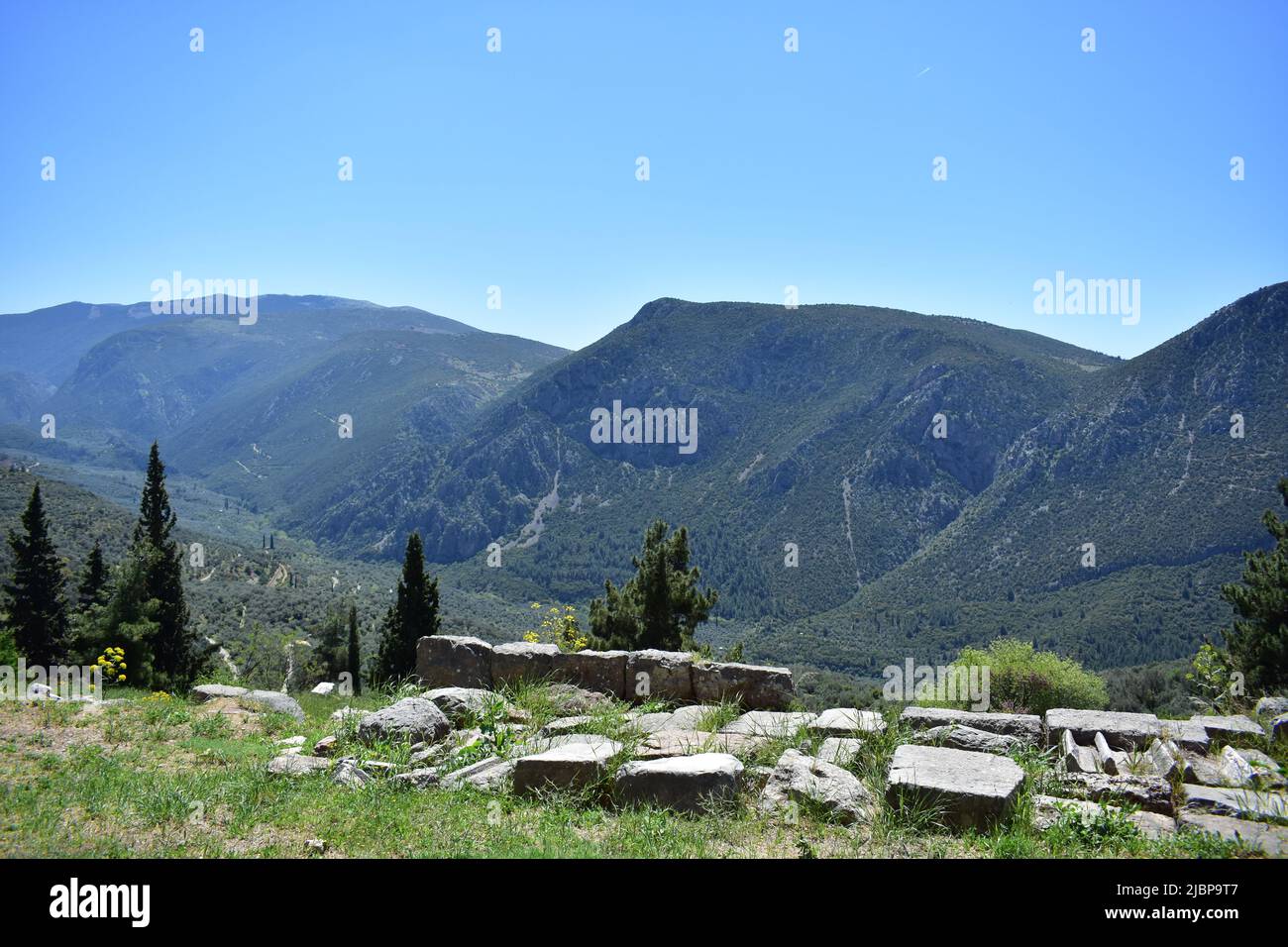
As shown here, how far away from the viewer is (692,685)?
39.2ft

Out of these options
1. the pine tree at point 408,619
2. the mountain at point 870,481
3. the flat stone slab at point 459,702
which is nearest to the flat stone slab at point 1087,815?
the flat stone slab at point 459,702

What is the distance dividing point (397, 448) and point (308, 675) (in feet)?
499

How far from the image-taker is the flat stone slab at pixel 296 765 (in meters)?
8.49

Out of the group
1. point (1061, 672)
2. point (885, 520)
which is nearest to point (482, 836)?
point (1061, 672)

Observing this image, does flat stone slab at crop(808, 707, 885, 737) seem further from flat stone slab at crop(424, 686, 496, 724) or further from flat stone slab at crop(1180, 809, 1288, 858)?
flat stone slab at crop(424, 686, 496, 724)

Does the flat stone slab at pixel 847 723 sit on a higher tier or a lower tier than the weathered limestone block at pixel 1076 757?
higher

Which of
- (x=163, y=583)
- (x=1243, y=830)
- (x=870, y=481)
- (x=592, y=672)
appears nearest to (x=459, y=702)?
(x=592, y=672)

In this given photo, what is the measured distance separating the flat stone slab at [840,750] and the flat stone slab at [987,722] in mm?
1169

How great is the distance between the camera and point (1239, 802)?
709 cm

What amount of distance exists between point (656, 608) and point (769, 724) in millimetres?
11927

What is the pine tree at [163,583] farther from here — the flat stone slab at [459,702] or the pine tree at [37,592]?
the flat stone slab at [459,702]

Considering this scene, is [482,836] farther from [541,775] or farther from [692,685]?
[692,685]

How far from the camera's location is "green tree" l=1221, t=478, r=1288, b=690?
17.7 meters
